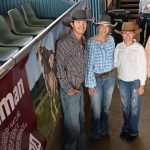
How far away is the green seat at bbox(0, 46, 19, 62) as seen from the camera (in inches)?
145

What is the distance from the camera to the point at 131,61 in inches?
135

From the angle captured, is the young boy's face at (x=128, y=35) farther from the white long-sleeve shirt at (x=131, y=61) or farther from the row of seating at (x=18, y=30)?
the row of seating at (x=18, y=30)

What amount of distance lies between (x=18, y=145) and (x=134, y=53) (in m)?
1.74

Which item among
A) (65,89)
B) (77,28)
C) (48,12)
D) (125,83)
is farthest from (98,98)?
(48,12)

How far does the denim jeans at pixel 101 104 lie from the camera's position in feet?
11.5

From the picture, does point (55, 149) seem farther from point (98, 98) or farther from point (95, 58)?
point (95, 58)

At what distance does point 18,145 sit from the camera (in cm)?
220

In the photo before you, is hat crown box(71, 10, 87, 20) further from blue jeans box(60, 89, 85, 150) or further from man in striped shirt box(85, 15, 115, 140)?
blue jeans box(60, 89, 85, 150)

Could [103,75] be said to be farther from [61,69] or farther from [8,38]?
[8,38]

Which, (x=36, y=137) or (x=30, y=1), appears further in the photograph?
(x=30, y=1)

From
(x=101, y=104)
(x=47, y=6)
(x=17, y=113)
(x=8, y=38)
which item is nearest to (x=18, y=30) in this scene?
(x=8, y=38)

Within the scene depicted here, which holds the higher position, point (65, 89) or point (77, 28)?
point (77, 28)

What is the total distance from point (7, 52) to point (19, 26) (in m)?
1.53

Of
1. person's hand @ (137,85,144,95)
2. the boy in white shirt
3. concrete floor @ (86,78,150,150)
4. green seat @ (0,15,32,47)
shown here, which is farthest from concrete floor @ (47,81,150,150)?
green seat @ (0,15,32,47)
